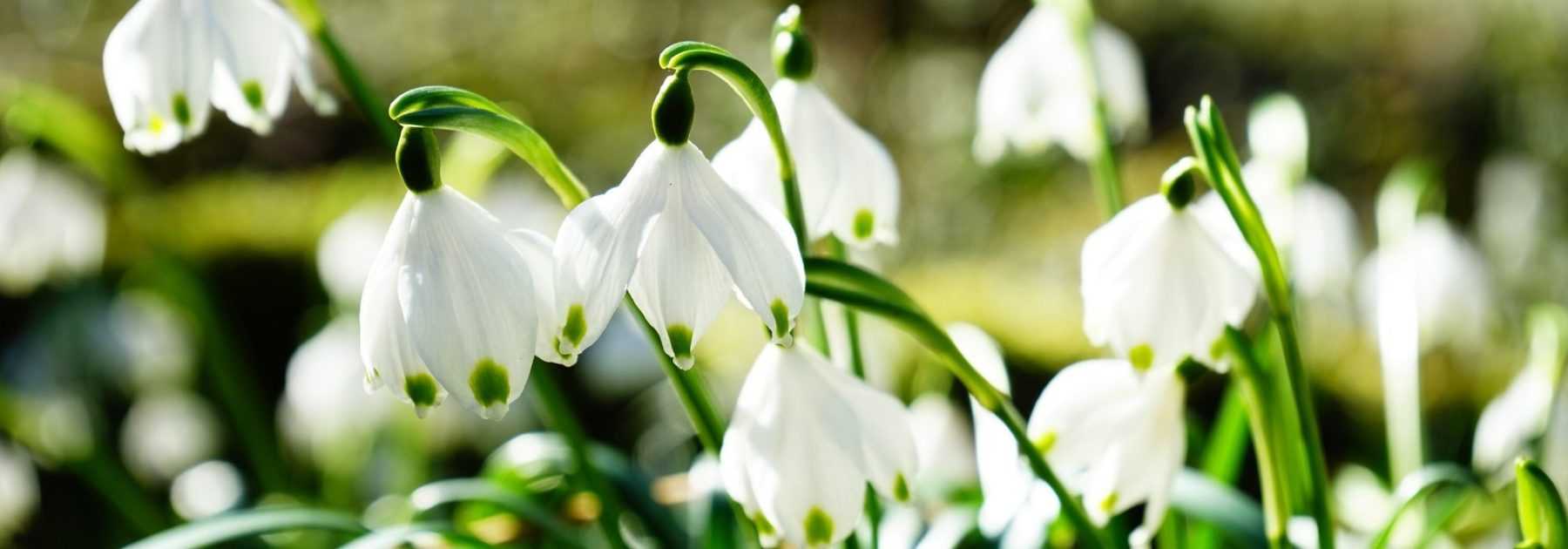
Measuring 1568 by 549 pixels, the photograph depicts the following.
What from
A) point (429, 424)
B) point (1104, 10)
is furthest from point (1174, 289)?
point (1104, 10)

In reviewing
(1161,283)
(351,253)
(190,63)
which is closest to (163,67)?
(190,63)

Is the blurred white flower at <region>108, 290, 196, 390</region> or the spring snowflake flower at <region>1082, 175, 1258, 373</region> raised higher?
the spring snowflake flower at <region>1082, 175, 1258, 373</region>

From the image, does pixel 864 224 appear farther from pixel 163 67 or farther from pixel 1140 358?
pixel 163 67

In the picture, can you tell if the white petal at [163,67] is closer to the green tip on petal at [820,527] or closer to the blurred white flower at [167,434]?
the green tip on petal at [820,527]

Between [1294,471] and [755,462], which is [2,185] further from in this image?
[1294,471]

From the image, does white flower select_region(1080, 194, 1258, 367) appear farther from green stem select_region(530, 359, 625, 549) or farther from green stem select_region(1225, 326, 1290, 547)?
green stem select_region(530, 359, 625, 549)

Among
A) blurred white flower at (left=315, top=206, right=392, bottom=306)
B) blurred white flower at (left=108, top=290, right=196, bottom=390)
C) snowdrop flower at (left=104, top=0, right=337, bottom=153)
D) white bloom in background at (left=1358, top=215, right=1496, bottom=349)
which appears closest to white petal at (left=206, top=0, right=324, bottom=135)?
snowdrop flower at (left=104, top=0, right=337, bottom=153)

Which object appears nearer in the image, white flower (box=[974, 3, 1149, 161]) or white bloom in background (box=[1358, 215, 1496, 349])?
white flower (box=[974, 3, 1149, 161])
